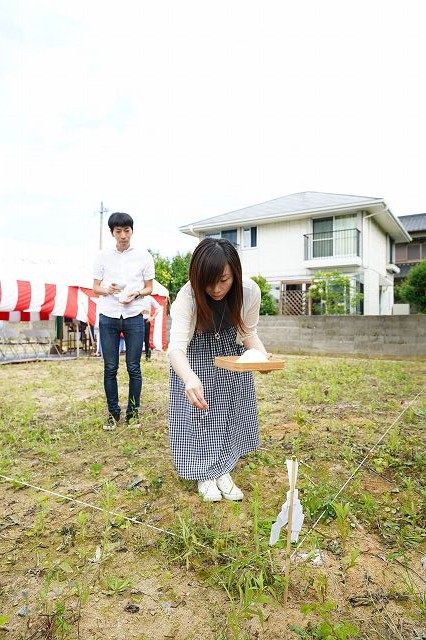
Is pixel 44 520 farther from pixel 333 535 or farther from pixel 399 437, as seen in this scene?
pixel 399 437

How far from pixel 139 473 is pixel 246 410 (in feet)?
1.95

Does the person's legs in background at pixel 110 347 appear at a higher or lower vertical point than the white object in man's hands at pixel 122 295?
lower

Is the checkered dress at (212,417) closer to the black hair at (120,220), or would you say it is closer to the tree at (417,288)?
the black hair at (120,220)

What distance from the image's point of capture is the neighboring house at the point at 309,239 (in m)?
12.9

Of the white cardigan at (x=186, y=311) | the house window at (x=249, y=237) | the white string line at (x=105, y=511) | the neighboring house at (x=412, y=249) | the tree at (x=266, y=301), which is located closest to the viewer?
the white string line at (x=105, y=511)

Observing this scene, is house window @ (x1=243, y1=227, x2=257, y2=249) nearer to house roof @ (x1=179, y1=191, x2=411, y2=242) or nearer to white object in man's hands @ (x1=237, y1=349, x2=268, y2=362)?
house roof @ (x1=179, y1=191, x2=411, y2=242)

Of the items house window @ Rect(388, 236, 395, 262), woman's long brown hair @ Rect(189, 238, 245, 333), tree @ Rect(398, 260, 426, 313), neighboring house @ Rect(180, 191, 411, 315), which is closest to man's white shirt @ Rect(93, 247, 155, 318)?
woman's long brown hair @ Rect(189, 238, 245, 333)

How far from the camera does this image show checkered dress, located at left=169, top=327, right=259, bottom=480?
177 centimetres

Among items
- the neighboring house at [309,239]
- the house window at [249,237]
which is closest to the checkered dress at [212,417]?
the neighboring house at [309,239]

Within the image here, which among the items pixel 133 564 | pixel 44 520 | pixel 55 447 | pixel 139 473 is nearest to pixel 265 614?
pixel 133 564

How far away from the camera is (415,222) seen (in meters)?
19.3

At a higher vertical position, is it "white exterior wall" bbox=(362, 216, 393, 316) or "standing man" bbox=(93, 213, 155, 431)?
"white exterior wall" bbox=(362, 216, 393, 316)

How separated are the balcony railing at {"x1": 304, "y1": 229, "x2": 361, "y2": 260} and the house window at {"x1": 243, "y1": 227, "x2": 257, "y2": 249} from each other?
6.14ft

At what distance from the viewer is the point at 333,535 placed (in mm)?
1446
